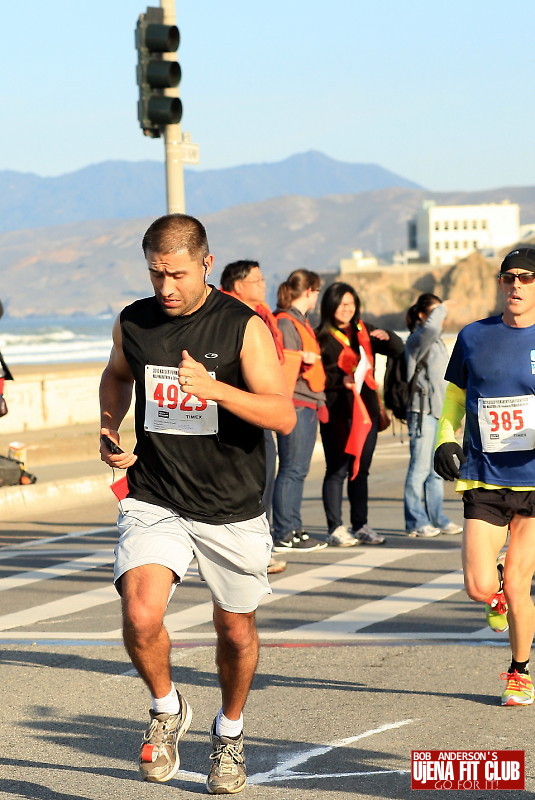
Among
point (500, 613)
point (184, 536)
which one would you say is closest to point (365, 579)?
point (500, 613)

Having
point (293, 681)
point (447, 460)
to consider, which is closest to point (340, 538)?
point (293, 681)

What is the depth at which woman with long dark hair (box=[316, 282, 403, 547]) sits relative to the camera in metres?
10.9

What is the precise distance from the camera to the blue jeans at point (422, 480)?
11.4m

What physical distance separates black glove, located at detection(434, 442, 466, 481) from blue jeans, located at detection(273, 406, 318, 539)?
4.19 meters

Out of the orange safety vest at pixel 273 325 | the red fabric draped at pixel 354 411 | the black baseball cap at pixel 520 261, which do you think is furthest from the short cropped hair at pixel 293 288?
the black baseball cap at pixel 520 261

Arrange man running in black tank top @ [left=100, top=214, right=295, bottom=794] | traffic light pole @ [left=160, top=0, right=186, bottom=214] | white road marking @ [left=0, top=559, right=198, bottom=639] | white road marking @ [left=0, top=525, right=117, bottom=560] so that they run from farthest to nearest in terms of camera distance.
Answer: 1. traffic light pole @ [left=160, top=0, right=186, bottom=214]
2. white road marking @ [left=0, top=525, right=117, bottom=560]
3. white road marking @ [left=0, top=559, right=198, bottom=639]
4. man running in black tank top @ [left=100, top=214, right=295, bottom=794]

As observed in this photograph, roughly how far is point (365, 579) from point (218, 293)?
4884 mm

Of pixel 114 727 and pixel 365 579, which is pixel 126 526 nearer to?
pixel 114 727

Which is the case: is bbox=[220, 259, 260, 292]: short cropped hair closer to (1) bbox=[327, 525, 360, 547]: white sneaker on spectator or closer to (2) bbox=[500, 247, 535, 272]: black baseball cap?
(1) bbox=[327, 525, 360, 547]: white sneaker on spectator

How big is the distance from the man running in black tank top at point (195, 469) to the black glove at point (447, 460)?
1.22m

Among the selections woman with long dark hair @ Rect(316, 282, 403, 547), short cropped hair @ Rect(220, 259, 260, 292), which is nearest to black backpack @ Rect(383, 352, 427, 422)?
woman with long dark hair @ Rect(316, 282, 403, 547)

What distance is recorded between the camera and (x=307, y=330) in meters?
10.2

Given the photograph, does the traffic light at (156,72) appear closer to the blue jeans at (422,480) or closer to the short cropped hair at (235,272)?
the blue jeans at (422,480)

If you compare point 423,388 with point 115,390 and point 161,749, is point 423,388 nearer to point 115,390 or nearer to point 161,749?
point 115,390
